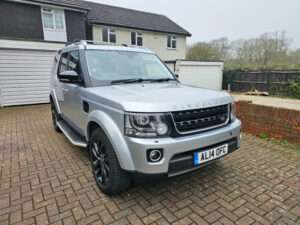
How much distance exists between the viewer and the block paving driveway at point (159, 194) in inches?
77.7

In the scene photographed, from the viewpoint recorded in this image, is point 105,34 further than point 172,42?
No

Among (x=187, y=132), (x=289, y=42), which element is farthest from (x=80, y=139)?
(x=289, y=42)

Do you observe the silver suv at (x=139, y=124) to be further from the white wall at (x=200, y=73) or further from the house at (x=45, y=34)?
the white wall at (x=200, y=73)

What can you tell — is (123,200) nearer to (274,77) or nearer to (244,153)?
(244,153)

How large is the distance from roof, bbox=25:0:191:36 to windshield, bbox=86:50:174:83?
12814 mm

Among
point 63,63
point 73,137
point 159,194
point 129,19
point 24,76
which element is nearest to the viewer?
point 159,194

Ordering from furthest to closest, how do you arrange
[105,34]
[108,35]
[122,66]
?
[108,35] → [105,34] → [122,66]

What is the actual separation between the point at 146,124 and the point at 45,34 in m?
12.8

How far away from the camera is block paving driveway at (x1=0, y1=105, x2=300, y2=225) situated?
77.7 inches

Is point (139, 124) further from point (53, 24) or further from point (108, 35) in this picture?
point (108, 35)

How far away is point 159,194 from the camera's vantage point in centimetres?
235

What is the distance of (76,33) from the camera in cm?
1225

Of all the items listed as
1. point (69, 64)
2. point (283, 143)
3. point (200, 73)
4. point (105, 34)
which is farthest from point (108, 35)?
point (283, 143)

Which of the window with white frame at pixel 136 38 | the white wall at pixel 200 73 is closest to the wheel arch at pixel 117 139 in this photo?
the white wall at pixel 200 73
